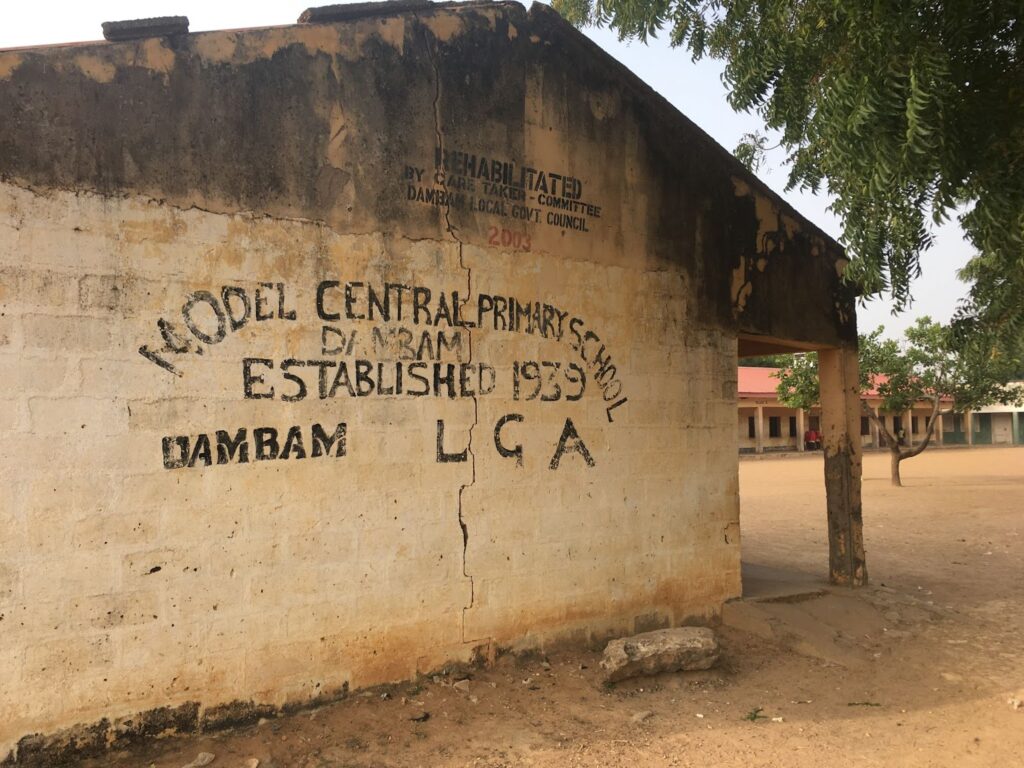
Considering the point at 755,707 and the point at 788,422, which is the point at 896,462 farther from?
the point at 755,707

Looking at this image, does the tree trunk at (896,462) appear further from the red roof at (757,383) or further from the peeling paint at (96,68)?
the peeling paint at (96,68)

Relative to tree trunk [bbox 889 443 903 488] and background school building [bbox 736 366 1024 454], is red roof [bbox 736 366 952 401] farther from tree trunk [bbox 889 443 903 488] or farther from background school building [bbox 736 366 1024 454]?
tree trunk [bbox 889 443 903 488]

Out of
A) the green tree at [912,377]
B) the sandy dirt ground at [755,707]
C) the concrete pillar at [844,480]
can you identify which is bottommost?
the sandy dirt ground at [755,707]

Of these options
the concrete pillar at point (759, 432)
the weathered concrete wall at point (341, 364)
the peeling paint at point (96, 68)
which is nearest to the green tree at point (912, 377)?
the concrete pillar at point (759, 432)

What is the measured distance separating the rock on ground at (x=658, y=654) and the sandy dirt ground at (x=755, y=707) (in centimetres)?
10

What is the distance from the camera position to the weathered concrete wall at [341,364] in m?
4.11

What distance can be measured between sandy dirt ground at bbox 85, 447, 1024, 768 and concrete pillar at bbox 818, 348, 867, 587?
0.28 m

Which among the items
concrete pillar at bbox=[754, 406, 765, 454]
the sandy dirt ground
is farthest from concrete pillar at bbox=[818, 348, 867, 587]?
concrete pillar at bbox=[754, 406, 765, 454]

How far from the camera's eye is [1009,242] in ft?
15.4

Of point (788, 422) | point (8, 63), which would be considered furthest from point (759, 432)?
point (8, 63)

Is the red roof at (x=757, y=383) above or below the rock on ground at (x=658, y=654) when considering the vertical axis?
above

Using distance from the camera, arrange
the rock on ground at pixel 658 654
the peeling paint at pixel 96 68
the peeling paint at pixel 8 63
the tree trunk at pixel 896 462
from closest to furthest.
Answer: the peeling paint at pixel 8 63, the peeling paint at pixel 96 68, the rock on ground at pixel 658 654, the tree trunk at pixel 896 462

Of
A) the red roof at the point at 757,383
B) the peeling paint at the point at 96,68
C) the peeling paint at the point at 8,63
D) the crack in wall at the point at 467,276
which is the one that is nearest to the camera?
the peeling paint at the point at 8,63

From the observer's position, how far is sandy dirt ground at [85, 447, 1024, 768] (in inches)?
177
